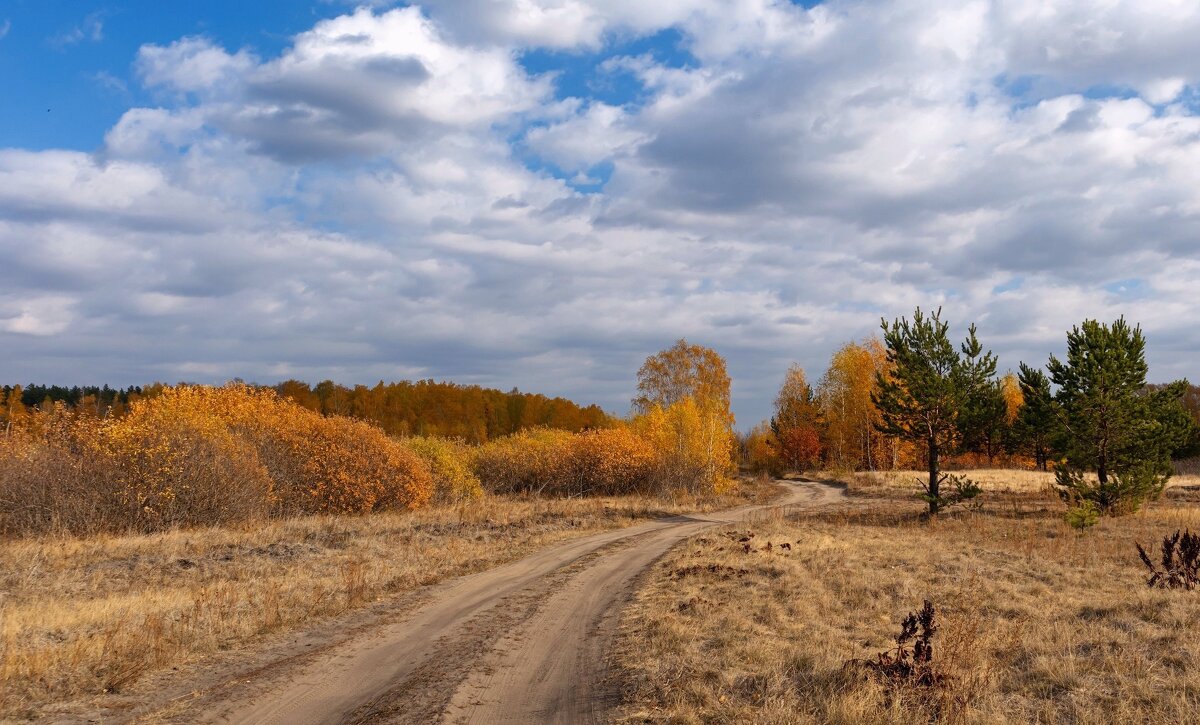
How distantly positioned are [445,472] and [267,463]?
1189 centimetres

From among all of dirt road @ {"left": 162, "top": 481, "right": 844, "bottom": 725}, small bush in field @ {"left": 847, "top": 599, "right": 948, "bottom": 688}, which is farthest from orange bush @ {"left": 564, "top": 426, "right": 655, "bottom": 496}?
small bush in field @ {"left": 847, "top": 599, "right": 948, "bottom": 688}

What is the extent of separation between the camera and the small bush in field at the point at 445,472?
4328cm

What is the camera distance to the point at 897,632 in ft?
37.8

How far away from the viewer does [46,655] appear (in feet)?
31.4

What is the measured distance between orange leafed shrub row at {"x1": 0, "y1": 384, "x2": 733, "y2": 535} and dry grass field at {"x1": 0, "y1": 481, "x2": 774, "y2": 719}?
243cm

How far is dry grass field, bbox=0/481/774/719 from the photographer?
30.8ft

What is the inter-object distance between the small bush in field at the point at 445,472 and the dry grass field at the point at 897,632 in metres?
23.5

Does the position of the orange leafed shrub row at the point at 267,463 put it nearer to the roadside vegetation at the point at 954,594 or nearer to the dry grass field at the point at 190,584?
the dry grass field at the point at 190,584

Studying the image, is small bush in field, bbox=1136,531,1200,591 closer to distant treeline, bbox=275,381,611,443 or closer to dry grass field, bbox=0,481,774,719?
dry grass field, bbox=0,481,774,719

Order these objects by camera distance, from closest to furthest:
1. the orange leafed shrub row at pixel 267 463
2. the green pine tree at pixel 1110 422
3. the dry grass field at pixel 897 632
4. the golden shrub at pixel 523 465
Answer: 1. the dry grass field at pixel 897 632
2. the orange leafed shrub row at pixel 267 463
3. the green pine tree at pixel 1110 422
4. the golden shrub at pixel 523 465

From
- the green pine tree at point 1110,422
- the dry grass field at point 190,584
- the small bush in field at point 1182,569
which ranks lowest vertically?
the dry grass field at point 190,584

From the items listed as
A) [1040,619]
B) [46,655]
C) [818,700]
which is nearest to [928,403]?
[1040,619]

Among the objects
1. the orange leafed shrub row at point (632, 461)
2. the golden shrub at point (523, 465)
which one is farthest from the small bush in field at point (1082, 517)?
the golden shrub at point (523, 465)

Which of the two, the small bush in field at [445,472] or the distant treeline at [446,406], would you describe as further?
the distant treeline at [446,406]
